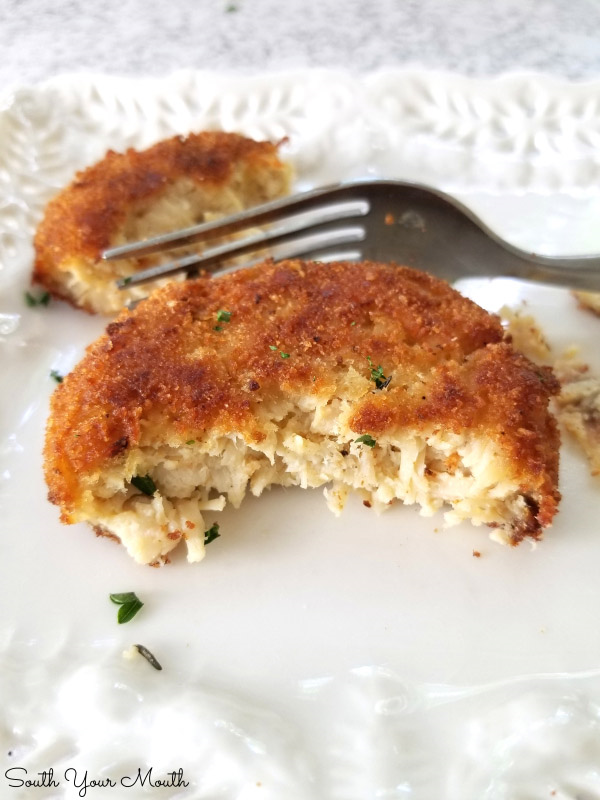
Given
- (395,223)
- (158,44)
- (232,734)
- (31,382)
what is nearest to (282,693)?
(232,734)

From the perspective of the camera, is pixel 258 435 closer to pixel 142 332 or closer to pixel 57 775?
pixel 142 332

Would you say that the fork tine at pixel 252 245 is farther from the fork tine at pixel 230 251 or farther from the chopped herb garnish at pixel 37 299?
the chopped herb garnish at pixel 37 299

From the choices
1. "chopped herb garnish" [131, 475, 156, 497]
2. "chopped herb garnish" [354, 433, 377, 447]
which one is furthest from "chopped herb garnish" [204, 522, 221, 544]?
"chopped herb garnish" [354, 433, 377, 447]

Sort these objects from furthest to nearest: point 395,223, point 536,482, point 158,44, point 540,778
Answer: point 158,44
point 395,223
point 536,482
point 540,778

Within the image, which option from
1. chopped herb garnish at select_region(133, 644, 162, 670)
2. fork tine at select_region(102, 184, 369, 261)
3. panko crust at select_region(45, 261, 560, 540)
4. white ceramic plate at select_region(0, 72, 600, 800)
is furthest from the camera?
fork tine at select_region(102, 184, 369, 261)

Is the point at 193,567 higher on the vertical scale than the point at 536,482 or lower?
lower

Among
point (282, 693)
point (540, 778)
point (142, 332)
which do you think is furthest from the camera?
point (142, 332)

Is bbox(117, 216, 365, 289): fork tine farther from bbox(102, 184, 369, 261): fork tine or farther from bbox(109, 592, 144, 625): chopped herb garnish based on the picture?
bbox(109, 592, 144, 625): chopped herb garnish

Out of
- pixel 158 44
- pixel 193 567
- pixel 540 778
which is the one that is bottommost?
pixel 540 778
